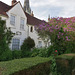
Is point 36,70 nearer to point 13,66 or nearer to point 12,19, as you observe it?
point 13,66

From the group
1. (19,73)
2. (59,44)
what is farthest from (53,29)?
(19,73)

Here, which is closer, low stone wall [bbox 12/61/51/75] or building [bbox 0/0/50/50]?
low stone wall [bbox 12/61/51/75]

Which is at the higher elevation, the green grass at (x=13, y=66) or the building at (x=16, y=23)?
the building at (x=16, y=23)

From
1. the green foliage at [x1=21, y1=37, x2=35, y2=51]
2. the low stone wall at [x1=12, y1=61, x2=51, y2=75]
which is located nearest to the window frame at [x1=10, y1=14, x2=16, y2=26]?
the green foliage at [x1=21, y1=37, x2=35, y2=51]

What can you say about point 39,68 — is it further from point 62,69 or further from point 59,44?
point 59,44

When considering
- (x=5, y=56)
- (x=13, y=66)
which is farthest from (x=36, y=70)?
(x=5, y=56)

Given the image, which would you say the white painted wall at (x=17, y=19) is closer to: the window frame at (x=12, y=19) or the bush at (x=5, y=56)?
the window frame at (x=12, y=19)

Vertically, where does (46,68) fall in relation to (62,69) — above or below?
above

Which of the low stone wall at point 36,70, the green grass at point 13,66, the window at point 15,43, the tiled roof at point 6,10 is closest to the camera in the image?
the green grass at point 13,66

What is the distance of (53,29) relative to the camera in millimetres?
10414

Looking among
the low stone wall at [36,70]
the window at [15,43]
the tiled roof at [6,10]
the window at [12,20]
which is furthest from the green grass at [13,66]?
the window at [12,20]

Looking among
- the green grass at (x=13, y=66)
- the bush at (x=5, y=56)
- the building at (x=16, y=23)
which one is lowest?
the bush at (x=5, y=56)

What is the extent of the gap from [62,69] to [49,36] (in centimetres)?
532

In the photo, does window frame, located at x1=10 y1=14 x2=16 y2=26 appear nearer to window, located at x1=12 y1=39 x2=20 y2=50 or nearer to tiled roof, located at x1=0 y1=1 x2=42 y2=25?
tiled roof, located at x1=0 y1=1 x2=42 y2=25
